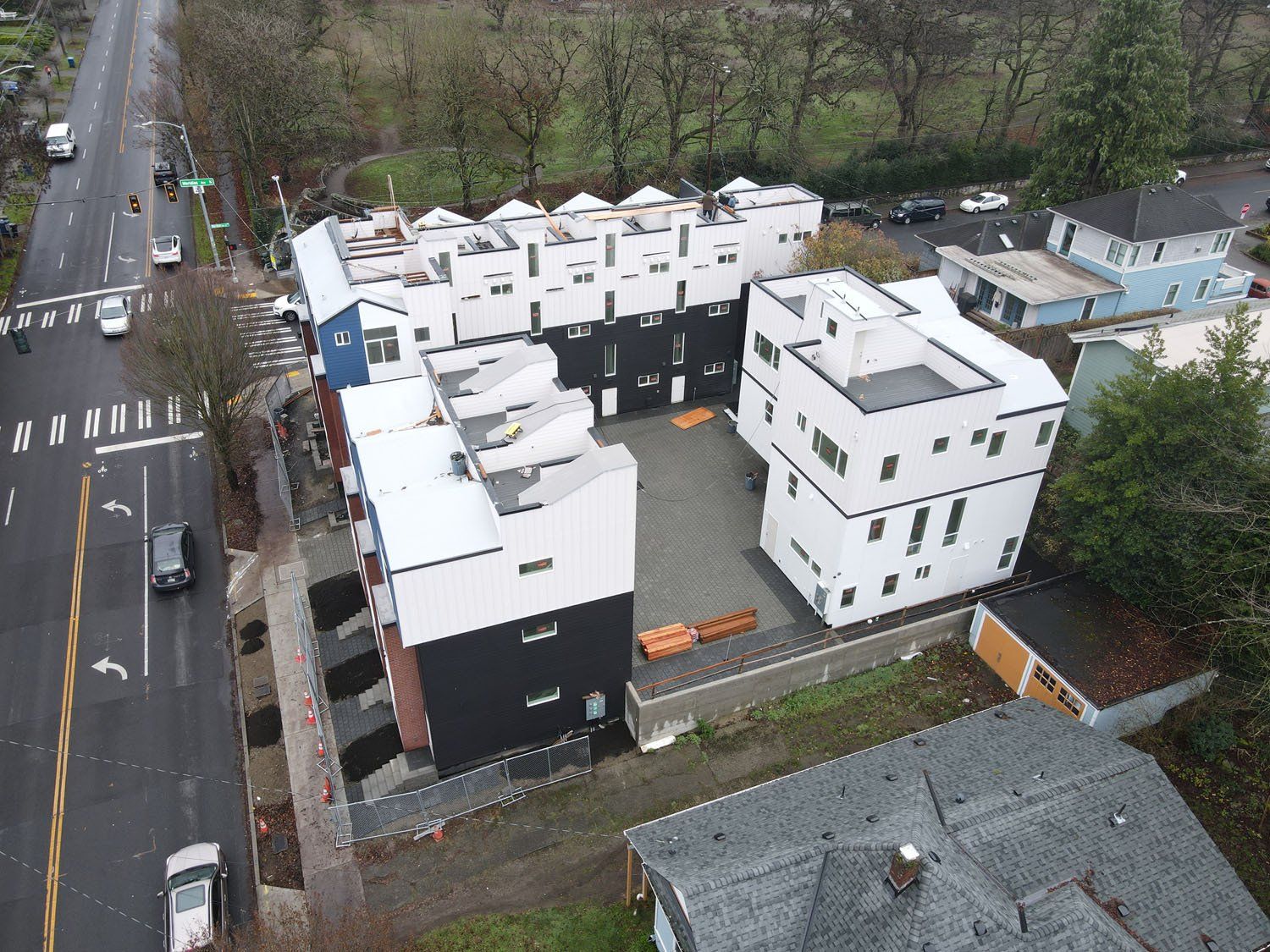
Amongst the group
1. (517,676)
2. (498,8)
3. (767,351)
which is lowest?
(517,676)

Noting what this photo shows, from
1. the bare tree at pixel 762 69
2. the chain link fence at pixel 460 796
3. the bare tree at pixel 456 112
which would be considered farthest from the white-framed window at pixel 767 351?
the bare tree at pixel 762 69

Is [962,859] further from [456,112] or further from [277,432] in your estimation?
[456,112]

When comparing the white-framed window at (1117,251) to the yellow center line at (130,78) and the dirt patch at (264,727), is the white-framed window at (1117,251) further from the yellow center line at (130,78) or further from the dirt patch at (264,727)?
the yellow center line at (130,78)

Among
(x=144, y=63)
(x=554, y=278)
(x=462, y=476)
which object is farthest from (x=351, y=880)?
(x=144, y=63)

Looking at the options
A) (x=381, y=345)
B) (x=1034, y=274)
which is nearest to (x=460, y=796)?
(x=381, y=345)

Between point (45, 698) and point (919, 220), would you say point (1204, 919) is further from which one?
point (919, 220)

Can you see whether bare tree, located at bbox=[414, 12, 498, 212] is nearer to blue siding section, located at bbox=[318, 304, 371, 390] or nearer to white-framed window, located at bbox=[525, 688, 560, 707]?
blue siding section, located at bbox=[318, 304, 371, 390]

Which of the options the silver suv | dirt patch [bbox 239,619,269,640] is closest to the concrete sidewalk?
dirt patch [bbox 239,619,269,640]
